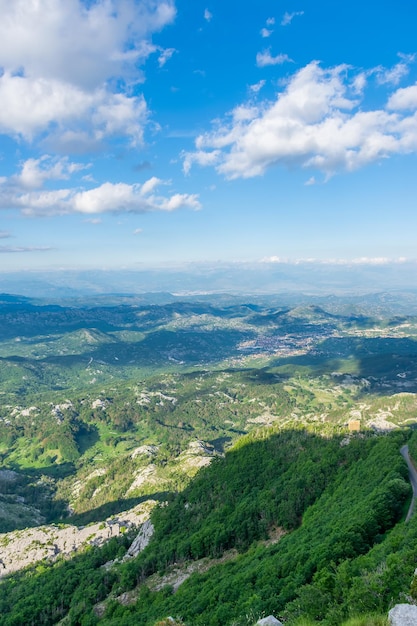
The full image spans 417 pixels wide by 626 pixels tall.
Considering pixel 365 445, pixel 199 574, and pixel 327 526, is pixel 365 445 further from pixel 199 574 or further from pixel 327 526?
pixel 199 574

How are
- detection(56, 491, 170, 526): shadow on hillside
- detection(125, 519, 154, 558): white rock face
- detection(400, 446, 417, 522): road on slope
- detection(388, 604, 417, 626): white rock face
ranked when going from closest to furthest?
1. detection(388, 604, 417, 626): white rock face
2. detection(400, 446, 417, 522): road on slope
3. detection(125, 519, 154, 558): white rock face
4. detection(56, 491, 170, 526): shadow on hillside

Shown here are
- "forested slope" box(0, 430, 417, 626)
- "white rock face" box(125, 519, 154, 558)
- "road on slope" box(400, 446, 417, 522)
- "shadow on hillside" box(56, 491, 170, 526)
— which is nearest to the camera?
"forested slope" box(0, 430, 417, 626)

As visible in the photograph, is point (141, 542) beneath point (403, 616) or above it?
beneath

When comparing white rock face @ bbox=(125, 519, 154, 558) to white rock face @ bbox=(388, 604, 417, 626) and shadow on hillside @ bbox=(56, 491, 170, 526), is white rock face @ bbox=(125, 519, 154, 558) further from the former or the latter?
white rock face @ bbox=(388, 604, 417, 626)

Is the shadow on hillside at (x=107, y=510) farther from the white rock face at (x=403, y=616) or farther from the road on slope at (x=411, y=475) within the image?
the white rock face at (x=403, y=616)

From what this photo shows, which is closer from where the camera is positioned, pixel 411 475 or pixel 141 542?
pixel 411 475

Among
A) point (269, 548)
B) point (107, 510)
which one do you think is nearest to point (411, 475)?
point (269, 548)

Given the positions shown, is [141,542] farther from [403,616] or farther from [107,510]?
[403,616]

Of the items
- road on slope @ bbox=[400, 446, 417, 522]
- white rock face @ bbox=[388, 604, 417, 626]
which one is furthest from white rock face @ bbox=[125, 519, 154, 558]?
white rock face @ bbox=[388, 604, 417, 626]

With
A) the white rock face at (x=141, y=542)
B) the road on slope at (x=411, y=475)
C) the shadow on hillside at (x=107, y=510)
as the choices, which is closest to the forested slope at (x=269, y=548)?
the road on slope at (x=411, y=475)
